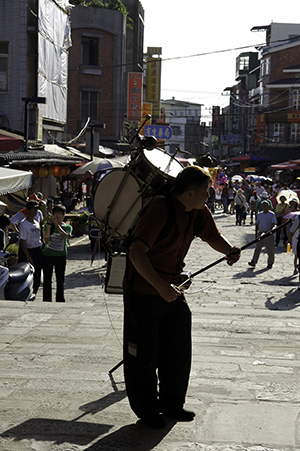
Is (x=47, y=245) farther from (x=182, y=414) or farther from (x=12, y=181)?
(x=182, y=414)

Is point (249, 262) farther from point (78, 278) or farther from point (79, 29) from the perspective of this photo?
point (79, 29)

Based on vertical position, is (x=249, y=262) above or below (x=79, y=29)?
below

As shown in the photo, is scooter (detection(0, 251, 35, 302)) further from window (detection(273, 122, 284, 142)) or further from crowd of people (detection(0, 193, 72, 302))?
window (detection(273, 122, 284, 142))

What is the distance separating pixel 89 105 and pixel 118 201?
139ft

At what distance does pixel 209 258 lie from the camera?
64.2ft

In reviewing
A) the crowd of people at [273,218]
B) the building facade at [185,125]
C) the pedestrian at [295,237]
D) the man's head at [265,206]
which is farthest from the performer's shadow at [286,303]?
the building facade at [185,125]

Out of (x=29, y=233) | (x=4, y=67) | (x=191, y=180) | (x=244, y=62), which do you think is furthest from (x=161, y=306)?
(x=244, y=62)

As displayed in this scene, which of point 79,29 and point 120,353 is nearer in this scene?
point 120,353

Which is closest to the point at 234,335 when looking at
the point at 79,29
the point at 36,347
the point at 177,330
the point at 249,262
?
the point at 36,347

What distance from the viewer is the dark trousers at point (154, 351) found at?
484 cm

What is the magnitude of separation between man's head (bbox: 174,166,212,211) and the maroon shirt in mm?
62

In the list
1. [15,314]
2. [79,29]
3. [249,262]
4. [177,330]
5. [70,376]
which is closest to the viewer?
[177,330]

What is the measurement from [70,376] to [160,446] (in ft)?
5.55

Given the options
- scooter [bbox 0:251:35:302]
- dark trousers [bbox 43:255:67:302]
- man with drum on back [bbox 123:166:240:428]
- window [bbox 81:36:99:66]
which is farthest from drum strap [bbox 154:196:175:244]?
window [bbox 81:36:99:66]
